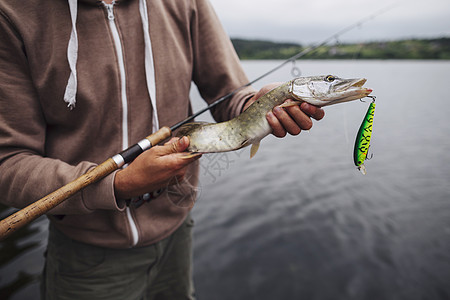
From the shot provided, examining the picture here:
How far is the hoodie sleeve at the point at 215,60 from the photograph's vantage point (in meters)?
2.10

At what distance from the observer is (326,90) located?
1.57 metres

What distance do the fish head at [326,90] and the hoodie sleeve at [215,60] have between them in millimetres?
486

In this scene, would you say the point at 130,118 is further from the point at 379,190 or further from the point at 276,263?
the point at 379,190

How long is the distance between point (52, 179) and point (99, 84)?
2.02 feet

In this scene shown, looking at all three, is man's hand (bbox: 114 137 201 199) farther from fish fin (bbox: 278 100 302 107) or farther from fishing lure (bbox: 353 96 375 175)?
fishing lure (bbox: 353 96 375 175)

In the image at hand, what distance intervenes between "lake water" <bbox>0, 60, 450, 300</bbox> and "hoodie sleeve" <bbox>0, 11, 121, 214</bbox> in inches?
42.3

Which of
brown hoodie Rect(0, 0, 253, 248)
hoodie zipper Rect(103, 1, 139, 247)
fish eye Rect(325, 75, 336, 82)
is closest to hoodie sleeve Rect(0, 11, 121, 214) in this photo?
brown hoodie Rect(0, 0, 253, 248)

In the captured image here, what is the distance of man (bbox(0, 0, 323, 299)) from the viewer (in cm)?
155

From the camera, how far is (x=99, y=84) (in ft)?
5.62

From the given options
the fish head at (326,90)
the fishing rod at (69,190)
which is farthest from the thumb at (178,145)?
the fish head at (326,90)

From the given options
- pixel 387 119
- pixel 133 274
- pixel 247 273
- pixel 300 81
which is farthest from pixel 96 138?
pixel 387 119

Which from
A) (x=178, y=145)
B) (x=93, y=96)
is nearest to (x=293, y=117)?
(x=178, y=145)

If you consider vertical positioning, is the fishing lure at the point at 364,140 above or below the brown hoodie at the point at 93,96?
below

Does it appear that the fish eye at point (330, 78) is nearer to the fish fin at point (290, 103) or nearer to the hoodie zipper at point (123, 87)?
the fish fin at point (290, 103)
